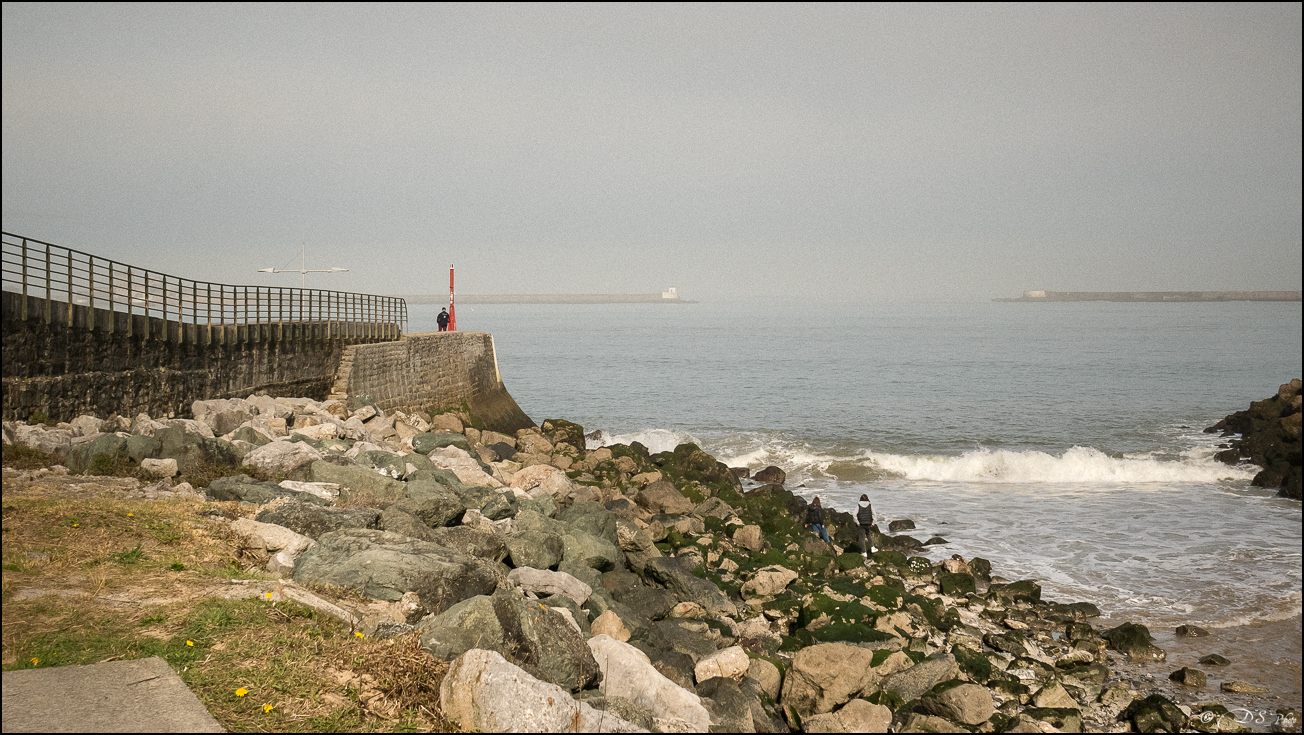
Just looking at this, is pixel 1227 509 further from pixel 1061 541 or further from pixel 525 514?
pixel 525 514

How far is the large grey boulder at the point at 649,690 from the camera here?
683cm

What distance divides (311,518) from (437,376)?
19.2 meters

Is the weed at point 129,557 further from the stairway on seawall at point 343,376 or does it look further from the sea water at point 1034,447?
the stairway on seawall at point 343,376

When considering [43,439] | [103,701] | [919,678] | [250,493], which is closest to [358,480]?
[250,493]

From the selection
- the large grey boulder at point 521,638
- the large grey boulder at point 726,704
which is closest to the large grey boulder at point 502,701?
the large grey boulder at point 521,638

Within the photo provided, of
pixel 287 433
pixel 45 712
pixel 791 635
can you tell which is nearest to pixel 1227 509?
pixel 791 635

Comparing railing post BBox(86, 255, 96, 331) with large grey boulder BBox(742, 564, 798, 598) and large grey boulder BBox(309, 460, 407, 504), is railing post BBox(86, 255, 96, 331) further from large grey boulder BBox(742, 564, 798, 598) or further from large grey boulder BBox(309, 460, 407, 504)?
large grey boulder BBox(742, 564, 798, 598)

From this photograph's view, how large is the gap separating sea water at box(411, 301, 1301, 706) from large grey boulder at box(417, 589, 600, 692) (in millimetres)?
10280

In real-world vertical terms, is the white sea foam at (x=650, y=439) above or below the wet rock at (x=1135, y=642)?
below

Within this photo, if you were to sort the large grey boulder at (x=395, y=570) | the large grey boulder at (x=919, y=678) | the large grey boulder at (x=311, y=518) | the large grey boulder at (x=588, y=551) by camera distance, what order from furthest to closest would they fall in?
the large grey boulder at (x=588, y=551) < the large grey boulder at (x=919, y=678) < the large grey boulder at (x=311, y=518) < the large grey boulder at (x=395, y=570)

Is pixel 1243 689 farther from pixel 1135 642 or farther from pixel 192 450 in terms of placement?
pixel 192 450

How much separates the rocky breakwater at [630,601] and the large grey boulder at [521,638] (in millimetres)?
20

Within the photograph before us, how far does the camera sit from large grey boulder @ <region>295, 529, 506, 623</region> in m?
7.83

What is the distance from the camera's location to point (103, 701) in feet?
16.3
